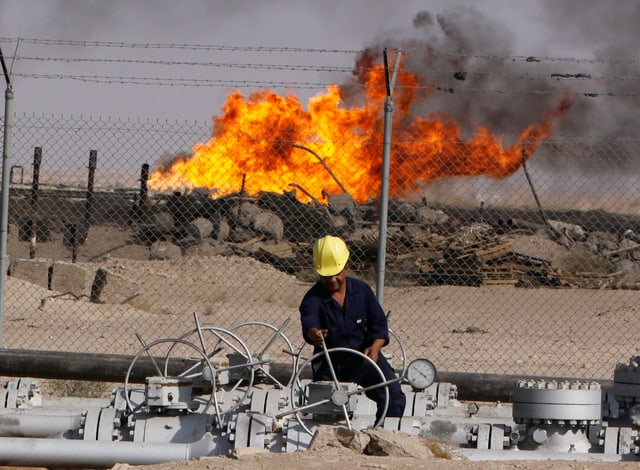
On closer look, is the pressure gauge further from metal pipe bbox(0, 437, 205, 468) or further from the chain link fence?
the chain link fence

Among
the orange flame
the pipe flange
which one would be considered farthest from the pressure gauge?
the orange flame

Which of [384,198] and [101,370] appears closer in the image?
[384,198]

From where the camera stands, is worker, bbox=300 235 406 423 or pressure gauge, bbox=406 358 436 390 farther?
worker, bbox=300 235 406 423

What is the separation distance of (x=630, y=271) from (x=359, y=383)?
52.9ft

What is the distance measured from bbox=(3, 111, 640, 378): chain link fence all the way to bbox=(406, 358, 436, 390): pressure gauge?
6.79 meters

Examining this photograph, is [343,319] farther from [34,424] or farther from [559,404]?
[34,424]

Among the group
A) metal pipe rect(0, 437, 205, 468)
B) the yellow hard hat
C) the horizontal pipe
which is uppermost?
the yellow hard hat

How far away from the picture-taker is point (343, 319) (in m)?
7.90

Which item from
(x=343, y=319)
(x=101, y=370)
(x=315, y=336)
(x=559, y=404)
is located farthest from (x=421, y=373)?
(x=101, y=370)

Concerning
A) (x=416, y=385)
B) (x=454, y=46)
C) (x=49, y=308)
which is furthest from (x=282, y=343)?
(x=454, y=46)

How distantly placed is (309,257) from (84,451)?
50.9 ft

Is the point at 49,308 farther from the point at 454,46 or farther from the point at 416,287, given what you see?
the point at 454,46

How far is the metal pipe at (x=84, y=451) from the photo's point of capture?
745 centimetres

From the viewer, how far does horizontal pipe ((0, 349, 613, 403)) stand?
9.61 metres
